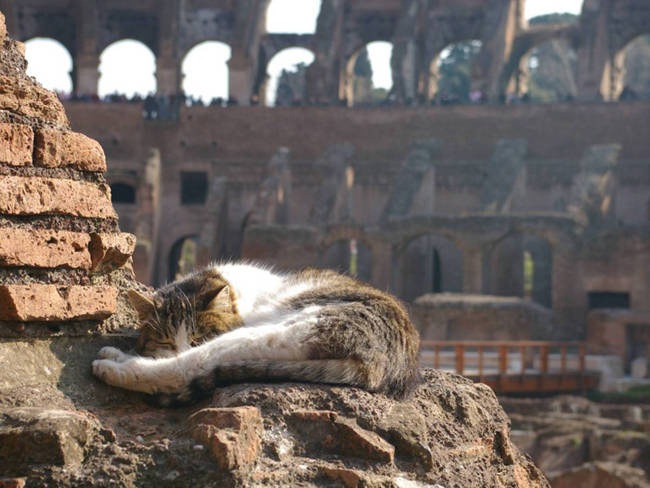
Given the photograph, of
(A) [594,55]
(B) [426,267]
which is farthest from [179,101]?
(A) [594,55]

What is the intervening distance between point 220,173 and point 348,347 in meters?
29.9

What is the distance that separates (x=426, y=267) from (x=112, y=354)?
93.1 ft

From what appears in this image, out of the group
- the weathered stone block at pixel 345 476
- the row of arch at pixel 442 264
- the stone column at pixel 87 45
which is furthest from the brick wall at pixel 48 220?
the stone column at pixel 87 45

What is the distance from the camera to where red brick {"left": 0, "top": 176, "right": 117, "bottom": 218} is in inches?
132

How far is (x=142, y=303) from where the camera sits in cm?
382

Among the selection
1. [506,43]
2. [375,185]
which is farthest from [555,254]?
[506,43]

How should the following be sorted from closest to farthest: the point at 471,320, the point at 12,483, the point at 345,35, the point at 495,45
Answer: the point at 12,483 → the point at 471,320 → the point at 495,45 → the point at 345,35

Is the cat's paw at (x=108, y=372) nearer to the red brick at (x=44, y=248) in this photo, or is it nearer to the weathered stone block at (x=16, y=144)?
the red brick at (x=44, y=248)

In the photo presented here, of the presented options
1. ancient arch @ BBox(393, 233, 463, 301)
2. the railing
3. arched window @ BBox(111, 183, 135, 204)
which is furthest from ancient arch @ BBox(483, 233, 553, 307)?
arched window @ BBox(111, 183, 135, 204)

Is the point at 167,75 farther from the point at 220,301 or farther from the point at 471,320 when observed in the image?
the point at 220,301

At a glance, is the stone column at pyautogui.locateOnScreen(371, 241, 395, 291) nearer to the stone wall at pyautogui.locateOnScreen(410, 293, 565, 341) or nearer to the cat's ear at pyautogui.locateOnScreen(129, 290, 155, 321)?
the stone wall at pyautogui.locateOnScreen(410, 293, 565, 341)

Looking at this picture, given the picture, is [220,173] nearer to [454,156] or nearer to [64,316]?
[454,156]

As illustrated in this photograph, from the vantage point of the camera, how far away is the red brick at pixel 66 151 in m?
3.51

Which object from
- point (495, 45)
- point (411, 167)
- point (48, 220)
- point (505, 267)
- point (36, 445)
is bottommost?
point (505, 267)
